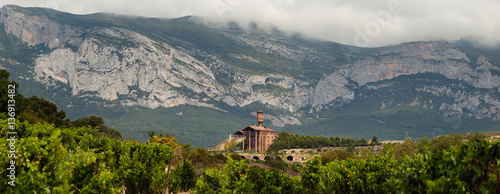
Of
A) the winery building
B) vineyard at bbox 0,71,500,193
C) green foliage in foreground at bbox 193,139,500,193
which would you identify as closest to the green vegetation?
the winery building

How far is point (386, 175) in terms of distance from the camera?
1830 centimetres

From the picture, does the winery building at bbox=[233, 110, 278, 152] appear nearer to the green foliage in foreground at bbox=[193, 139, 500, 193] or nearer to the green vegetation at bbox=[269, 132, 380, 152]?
the green vegetation at bbox=[269, 132, 380, 152]

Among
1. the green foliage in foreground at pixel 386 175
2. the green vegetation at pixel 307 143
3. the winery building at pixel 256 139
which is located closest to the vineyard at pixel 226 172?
the green foliage in foreground at pixel 386 175

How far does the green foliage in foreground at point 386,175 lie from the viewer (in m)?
11.1

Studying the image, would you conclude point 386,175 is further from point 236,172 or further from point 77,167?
point 77,167

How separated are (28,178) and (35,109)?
215ft

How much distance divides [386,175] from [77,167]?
42.0 ft

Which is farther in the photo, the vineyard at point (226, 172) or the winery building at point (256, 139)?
the winery building at point (256, 139)

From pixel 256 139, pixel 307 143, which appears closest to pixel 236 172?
pixel 307 143

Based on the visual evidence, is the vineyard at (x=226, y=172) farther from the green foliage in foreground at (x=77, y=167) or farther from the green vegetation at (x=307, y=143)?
the green vegetation at (x=307, y=143)

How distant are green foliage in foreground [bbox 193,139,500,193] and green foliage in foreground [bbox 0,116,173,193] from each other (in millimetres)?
3817

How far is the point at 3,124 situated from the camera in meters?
28.1

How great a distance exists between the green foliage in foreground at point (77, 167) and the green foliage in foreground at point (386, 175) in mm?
3817

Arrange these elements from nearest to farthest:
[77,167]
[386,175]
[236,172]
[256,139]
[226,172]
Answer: [77,167]
[386,175]
[226,172]
[236,172]
[256,139]
